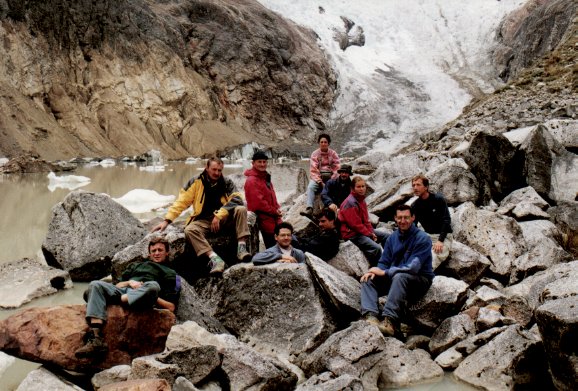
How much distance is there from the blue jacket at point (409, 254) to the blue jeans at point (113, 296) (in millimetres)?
2564

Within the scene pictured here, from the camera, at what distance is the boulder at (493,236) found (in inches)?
262

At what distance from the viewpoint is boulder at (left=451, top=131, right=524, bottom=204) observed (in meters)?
9.34

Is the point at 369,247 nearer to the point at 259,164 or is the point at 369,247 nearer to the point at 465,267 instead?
the point at 465,267

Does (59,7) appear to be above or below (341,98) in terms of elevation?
above

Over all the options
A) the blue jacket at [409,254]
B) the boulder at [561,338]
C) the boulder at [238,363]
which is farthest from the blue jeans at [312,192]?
the boulder at [561,338]

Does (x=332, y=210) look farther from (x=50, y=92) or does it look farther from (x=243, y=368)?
(x=50, y=92)

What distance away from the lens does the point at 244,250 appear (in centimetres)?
632

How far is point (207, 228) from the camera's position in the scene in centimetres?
644

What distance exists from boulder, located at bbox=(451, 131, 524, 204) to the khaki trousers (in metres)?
5.10

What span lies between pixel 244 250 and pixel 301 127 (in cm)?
6083

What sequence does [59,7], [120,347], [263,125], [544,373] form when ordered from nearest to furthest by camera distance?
[544,373]
[120,347]
[59,7]
[263,125]

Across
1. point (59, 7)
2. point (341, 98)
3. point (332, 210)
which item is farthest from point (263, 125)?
point (332, 210)

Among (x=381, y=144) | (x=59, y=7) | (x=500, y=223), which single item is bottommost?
(x=381, y=144)

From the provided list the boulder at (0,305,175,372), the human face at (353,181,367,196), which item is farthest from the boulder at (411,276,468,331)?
the boulder at (0,305,175,372)
